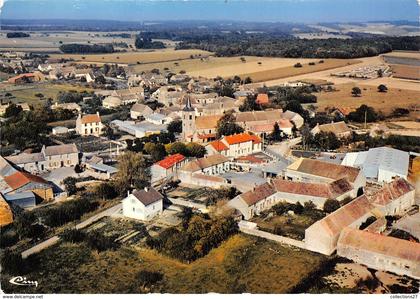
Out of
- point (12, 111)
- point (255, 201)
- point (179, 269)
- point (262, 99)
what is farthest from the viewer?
point (262, 99)

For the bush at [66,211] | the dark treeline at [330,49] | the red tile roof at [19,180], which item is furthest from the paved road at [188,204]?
the dark treeline at [330,49]

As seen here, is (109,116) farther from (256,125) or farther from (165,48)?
(165,48)

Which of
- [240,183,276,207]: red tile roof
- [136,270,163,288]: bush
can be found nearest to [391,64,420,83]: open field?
[240,183,276,207]: red tile roof

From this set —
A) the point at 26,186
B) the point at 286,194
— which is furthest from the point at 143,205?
the point at 26,186

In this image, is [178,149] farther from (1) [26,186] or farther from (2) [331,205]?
(2) [331,205]

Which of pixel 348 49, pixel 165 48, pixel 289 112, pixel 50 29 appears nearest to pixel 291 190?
pixel 289 112

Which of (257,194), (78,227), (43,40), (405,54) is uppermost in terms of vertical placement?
(405,54)
